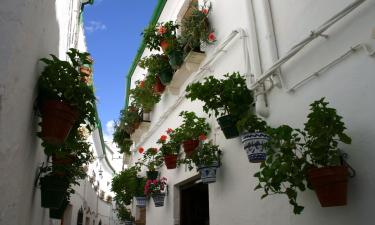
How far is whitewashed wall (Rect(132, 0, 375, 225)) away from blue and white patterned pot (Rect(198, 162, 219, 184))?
167 mm

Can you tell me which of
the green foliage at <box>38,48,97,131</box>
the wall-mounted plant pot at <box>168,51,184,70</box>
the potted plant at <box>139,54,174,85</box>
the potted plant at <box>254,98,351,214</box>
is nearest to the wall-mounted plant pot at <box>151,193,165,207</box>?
the potted plant at <box>139,54,174,85</box>

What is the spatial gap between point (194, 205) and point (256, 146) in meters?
3.21

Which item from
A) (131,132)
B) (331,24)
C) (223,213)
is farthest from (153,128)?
(331,24)

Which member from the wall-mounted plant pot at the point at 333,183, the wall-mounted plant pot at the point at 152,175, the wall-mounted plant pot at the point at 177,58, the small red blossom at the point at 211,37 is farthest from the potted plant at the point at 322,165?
the wall-mounted plant pot at the point at 152,175

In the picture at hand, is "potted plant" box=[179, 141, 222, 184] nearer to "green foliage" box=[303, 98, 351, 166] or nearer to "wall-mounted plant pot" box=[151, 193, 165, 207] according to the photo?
"green foliage" box=[303, 98, 351, 166]

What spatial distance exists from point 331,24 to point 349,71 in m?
0.40

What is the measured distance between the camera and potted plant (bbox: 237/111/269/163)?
3.29 m

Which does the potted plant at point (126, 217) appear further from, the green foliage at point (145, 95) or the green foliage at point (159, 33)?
the green foliage at point (159, 33)

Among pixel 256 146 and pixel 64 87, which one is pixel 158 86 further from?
pixel 64 87

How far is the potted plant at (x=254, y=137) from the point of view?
10.8 feet

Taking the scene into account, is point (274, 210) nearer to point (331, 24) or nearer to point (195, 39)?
point (331, 24)

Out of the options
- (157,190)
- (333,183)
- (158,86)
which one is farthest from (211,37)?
Answer: (333,183)

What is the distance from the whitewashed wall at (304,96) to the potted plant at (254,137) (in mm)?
270

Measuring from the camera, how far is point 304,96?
3244 mm
